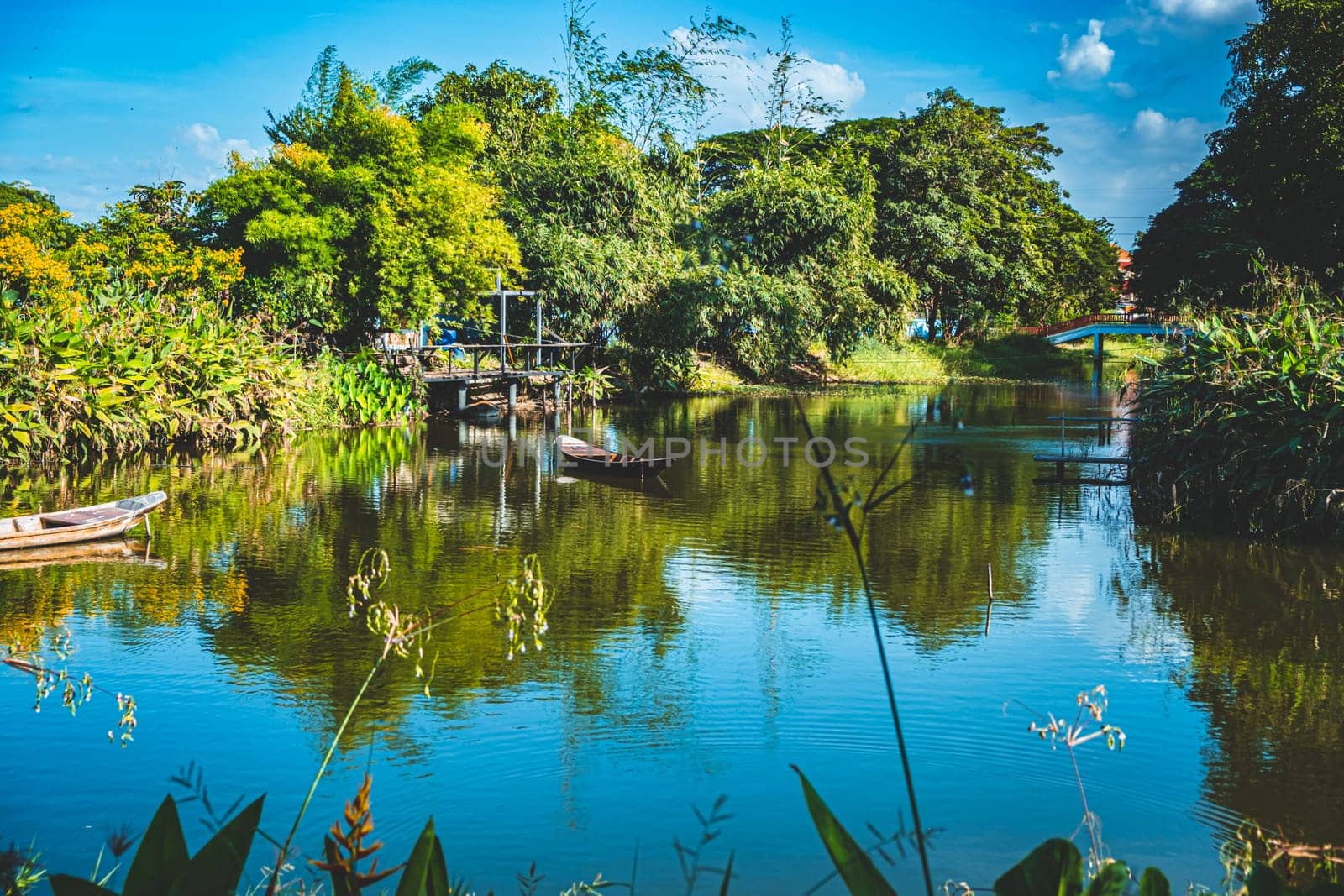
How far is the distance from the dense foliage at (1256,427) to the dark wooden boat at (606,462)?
6.73 metres

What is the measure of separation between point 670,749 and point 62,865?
9.94ft

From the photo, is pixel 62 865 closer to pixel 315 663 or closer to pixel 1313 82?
pixel 315 663

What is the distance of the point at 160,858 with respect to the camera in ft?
6.63

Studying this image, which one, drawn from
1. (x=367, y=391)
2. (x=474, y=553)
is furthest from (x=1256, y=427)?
(x=367, y=391)

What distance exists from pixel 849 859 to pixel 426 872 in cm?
74

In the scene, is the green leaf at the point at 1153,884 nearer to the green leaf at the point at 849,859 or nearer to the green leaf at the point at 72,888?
the green leaf at the point at 849,859

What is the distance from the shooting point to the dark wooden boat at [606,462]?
17.0m

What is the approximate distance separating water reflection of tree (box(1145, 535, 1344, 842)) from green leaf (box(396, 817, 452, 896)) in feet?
16.2

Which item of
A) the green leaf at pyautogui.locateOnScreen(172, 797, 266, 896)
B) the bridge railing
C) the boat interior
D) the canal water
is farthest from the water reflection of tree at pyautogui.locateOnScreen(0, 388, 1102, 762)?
the bridge railing

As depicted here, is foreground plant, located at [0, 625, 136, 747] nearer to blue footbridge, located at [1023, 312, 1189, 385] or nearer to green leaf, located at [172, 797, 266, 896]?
green leaf, located at [172, 797, 266, 896]

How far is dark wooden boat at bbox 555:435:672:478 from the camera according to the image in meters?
17.0

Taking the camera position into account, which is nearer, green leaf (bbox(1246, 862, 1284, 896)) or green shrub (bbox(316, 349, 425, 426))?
green leaf (bbox(1246, 862, 1284, 896))

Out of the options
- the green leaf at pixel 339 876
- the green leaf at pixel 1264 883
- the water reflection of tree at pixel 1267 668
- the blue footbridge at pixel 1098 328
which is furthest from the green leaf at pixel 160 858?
the blue footbridge at pixel 1098 328

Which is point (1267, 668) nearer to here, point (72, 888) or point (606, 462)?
point (72, 888)
